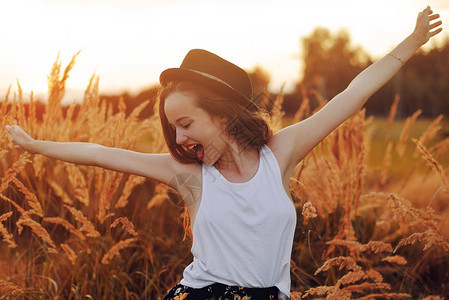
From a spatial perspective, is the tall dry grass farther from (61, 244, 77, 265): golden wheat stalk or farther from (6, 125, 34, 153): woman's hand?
(6, 125, 34, 153): woman's hand

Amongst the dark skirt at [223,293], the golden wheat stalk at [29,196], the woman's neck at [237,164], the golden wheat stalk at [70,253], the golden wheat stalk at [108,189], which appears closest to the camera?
the dark skirt at [223,293]

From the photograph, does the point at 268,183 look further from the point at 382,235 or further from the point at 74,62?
the point at 382,235

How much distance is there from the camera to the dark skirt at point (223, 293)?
1.50 metres

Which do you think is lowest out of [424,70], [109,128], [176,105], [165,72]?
[424,70]

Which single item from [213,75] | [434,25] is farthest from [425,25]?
A: [213,75]

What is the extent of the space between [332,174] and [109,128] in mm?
1245

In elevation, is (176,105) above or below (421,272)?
above

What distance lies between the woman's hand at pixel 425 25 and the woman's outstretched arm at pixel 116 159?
3.50ft

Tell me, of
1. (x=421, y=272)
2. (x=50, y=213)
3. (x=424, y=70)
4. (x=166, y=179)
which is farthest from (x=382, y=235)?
(x=424, y=70)

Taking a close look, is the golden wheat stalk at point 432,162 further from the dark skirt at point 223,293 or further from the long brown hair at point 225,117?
the dark skirt at point 223,293

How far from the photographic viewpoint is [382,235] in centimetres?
290

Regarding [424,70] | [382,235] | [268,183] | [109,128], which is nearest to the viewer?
[268,183]

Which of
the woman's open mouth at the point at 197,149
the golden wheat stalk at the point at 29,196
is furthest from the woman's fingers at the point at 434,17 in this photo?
the golden wheat stalk at the point at 29,196

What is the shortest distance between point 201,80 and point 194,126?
174mm
